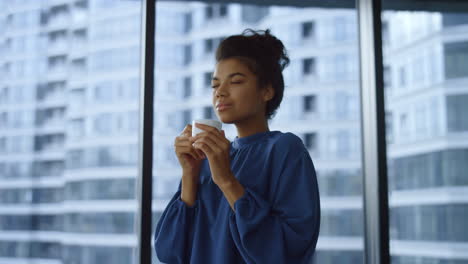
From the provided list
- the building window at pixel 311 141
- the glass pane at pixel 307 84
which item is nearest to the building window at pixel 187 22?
the glass pane at pixel 307 84

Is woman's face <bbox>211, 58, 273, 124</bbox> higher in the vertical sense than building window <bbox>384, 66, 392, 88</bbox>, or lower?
lower

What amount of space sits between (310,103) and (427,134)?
0.52 metres

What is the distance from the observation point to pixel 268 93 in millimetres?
1074

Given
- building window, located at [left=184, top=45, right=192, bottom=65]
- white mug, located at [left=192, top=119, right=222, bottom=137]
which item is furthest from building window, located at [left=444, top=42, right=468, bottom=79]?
white mug, located at [left=192, top=119, right=222, bottom=137]

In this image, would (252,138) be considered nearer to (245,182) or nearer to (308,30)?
(245,182)

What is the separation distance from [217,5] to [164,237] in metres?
1.16

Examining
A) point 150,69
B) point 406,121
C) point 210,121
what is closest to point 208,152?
point 210,121

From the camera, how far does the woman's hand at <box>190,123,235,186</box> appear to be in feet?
3.02

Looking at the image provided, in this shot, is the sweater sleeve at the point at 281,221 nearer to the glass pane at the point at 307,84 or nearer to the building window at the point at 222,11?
the glass pane at the point at 307,84

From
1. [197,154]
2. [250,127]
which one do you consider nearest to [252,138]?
[250,127]

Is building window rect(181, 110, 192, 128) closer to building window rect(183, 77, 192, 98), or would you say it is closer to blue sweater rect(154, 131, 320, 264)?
building window rect(183, 77, 192, 98)

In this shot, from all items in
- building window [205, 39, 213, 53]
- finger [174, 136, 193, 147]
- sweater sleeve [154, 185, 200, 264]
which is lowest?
sweater sleeve [154, 185, 200, 264]

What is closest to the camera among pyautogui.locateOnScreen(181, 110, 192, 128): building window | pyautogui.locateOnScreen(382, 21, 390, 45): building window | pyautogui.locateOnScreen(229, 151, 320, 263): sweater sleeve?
pyautogui.locateOnScreen(229, 151, 320, 263): sweater sleeve

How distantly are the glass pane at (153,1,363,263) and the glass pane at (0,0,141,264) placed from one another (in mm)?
172
